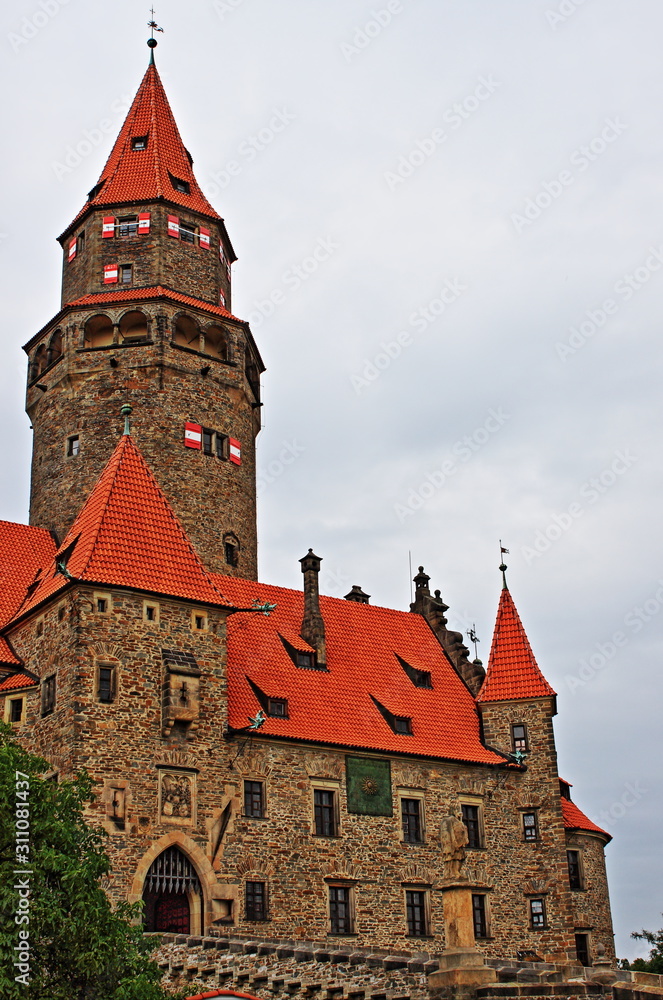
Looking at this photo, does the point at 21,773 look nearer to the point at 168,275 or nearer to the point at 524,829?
the point at 524,829

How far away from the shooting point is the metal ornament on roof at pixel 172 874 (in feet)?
73.3

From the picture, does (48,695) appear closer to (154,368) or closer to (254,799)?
(254,799)

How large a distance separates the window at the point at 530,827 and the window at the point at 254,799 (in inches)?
306

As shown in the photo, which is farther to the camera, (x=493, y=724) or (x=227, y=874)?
(x=493, y=724)

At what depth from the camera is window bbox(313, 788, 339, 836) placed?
25.9 meters

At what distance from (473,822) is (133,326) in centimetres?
1550

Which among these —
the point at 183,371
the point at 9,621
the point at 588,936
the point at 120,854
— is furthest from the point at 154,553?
the point at 588,936

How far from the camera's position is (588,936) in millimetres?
32312

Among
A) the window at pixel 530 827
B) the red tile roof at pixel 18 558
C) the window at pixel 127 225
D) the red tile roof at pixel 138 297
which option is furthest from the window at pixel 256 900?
the window at pixel 127 225

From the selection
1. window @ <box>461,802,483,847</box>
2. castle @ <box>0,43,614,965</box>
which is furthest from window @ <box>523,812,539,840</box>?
window @ <box>461,802,483,847</box>

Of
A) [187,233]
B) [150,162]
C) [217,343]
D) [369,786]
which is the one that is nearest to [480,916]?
[369,786]

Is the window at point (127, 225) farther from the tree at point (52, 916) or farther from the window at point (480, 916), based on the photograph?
the tree at point (52, 916)

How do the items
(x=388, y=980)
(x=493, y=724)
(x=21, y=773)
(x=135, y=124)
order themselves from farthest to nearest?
(x=135, y=124) < (x=493, y=724) < (x=388, y=980) < (x=21, y=773)

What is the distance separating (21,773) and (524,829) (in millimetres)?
16400
